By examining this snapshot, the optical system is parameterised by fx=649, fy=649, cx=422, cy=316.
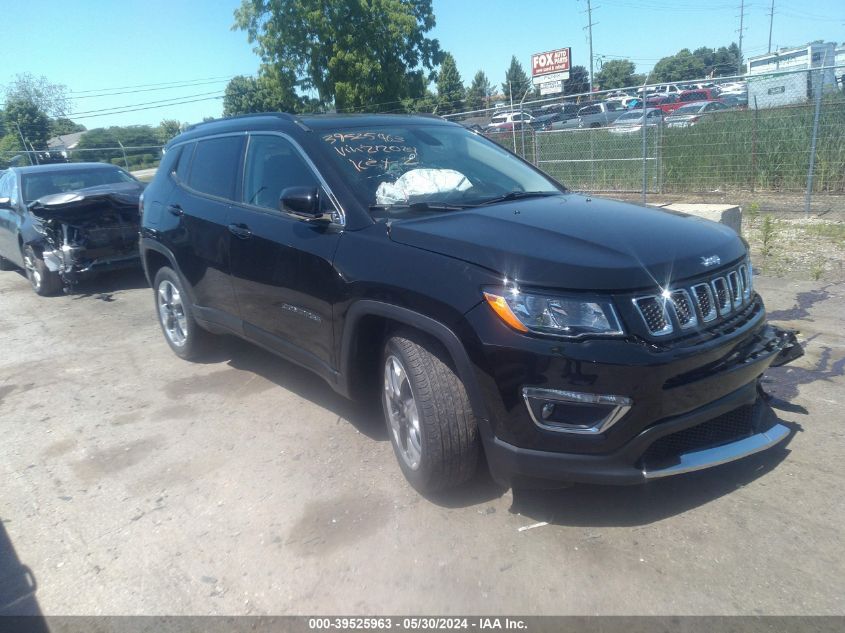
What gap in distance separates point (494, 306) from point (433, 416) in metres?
0.62

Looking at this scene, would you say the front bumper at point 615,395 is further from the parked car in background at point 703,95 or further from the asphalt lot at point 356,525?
the parked car in background at point 703,95

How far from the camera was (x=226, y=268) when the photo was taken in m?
4.49

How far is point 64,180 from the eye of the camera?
31.4ft

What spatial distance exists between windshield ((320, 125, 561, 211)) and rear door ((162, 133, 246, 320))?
1.02 meters

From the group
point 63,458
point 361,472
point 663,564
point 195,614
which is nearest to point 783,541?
point 663,564

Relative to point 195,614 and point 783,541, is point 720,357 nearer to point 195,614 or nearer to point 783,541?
point 783,541

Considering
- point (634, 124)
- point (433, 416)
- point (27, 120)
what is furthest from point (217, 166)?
point (27, 120)

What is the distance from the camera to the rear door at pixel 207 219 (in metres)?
4.54

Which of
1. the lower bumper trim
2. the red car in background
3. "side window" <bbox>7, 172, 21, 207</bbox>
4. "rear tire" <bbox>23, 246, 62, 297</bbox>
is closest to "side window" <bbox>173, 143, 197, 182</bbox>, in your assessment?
the lower bumper trim

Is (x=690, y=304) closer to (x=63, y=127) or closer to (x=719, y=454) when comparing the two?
(x=719, y=454)

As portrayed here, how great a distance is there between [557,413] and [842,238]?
7.64 m

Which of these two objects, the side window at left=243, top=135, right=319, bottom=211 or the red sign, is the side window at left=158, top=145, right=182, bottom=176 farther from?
the red sign

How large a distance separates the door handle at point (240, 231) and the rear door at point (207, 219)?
2.5 inches

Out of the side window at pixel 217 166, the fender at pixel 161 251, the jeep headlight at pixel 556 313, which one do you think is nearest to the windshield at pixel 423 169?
the side window at pixel 217 166
